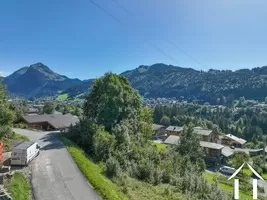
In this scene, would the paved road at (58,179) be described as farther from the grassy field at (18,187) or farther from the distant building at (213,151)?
the distant building at (213,151)

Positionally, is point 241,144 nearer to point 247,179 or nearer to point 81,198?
point 247,179

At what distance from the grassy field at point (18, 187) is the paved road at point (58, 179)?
529 millimetres

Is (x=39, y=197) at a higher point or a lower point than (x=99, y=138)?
lower

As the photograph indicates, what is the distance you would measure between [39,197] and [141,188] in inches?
317

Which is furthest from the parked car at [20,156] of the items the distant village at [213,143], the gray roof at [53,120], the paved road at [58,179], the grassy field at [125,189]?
the gray roof at [53,120]

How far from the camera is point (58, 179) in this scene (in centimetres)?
2370

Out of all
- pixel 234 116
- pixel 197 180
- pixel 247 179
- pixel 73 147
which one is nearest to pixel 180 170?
pixel 197 180

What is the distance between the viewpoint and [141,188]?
24.2 meters

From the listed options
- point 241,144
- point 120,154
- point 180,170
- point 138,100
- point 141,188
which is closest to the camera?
point 141,188

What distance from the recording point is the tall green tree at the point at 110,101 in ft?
144

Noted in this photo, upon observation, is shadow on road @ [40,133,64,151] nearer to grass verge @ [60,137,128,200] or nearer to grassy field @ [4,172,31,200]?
grass verge @ [60,137,128,200]

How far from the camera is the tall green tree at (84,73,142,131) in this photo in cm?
4378

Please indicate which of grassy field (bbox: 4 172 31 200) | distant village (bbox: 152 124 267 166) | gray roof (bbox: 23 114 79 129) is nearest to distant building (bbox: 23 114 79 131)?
gray roof (bbox: 23 114 79 129)

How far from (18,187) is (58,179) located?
3.85 m
